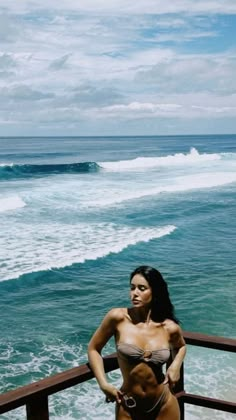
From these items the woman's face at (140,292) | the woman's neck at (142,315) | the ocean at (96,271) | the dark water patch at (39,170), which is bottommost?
the ocean at (96,271)

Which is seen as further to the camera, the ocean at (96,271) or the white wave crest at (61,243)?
the white wave crest at (61,243)

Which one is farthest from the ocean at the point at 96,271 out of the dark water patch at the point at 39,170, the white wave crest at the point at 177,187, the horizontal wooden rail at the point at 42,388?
the dark water patch at the point at 39,170

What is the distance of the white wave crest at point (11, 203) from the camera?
29.3m

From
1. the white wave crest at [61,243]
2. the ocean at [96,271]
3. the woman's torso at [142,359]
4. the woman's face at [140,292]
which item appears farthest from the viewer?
the white wave crest at [61,243]

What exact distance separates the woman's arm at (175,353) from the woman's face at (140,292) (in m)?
0.21

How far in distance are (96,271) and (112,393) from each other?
13.8 m

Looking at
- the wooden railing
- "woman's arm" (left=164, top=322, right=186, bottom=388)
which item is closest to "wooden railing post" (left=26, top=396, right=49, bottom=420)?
the wooden railing

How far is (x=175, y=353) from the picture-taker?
10.7 feet

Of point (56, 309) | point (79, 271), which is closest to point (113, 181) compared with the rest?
point (79, 271)

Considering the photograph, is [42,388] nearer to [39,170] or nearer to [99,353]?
[99,353]

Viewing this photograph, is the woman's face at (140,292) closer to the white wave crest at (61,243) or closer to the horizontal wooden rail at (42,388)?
the horizontal wooden rail at (42,388)

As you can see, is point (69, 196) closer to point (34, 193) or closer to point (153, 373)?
point (34, 193)

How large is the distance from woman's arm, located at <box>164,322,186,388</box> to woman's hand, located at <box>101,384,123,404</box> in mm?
292

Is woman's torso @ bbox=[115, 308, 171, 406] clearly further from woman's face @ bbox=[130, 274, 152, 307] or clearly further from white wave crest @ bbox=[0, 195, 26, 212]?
white wave crest @ bbox=[0, 195, 26, 212]
